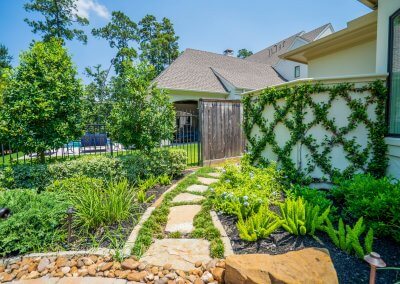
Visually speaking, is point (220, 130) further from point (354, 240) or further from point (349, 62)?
point (354, 240)

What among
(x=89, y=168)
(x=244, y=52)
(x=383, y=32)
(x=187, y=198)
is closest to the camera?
(x=383, y=32)

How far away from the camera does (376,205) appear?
2.69 metres

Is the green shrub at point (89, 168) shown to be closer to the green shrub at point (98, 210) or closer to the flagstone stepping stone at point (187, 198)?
the green shrub at point (98, 210)

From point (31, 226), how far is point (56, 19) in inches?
922

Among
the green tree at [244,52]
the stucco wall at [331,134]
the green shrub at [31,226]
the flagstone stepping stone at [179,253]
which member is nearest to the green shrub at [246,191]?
the stucco wall at [331,134]

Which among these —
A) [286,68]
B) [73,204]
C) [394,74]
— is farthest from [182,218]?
[286,68]

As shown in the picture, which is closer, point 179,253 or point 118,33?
point 179,253

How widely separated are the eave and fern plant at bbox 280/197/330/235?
15.8 ft

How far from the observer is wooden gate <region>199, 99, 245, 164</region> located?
7.13m

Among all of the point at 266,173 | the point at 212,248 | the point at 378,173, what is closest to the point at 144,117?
the point at 266,173

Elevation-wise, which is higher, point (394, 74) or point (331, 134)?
point (394, 74)

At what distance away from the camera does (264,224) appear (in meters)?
2.88

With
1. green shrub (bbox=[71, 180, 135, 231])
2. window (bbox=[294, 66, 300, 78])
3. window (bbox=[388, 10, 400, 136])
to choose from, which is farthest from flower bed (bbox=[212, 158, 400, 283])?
window (bbox=[294, 66, 300, 78])

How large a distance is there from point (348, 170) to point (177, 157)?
390 cm
